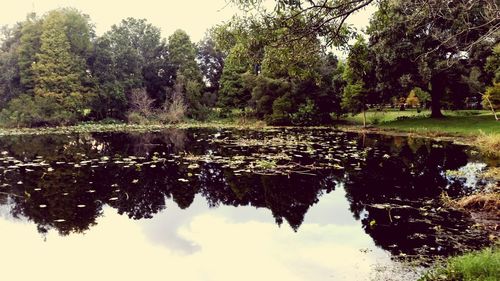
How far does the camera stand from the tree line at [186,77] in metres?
26.8

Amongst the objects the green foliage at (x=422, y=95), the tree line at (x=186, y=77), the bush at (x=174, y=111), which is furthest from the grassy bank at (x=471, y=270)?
the green foliage at (x=422, y=95)

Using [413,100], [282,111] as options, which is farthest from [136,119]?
[413,100]

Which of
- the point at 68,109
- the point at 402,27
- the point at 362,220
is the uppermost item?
the point at 402,27

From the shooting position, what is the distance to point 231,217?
8.83m

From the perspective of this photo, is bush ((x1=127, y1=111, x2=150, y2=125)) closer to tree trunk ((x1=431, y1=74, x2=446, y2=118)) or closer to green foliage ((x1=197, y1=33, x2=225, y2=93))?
green foliage ((x1=197, y1=33, x2=225, y2=93))

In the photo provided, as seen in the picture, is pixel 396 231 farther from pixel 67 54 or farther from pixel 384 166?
pixel 67 54

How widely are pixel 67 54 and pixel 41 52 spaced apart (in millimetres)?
2309

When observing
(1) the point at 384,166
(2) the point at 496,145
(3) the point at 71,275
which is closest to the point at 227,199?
(3) the point at 71,275

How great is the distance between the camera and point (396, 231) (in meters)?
7.51

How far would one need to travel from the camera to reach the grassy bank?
4949 mm

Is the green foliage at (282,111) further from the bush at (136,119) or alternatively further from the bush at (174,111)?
the bush at (136,119)

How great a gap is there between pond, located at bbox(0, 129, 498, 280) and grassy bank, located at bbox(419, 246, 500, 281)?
49 centimetres

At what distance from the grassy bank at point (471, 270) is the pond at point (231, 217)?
1.62 ft

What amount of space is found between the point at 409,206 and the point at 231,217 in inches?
162
